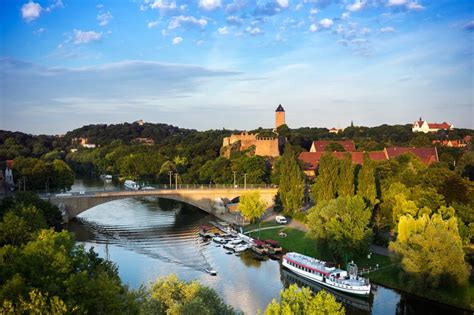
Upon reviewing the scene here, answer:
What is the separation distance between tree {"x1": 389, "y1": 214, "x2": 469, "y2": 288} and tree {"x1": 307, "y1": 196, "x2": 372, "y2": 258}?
4522 mm

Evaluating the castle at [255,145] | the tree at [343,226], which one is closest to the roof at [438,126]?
the castle at [255,145]

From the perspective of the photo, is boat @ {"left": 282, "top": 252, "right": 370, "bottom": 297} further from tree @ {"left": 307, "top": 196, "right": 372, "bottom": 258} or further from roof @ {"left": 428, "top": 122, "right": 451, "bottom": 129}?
roof @ {"left": 428, "top": 122, "right": 451, "bottom": 129}

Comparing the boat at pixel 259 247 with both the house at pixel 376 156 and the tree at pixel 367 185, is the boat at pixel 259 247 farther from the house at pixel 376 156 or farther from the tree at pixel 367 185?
the house at pixel 376 156

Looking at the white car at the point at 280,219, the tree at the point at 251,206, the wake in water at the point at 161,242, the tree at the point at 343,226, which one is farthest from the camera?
the tree at the point at 251,206

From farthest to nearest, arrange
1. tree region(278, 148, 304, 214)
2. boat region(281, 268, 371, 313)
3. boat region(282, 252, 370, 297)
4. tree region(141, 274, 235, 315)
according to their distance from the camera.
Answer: tree region(278, 148, 304, 214) → boat region(282, 252, 370, 297) → boat region(281, 268, 371, 313) → tree region(141, 274, 235, 315)

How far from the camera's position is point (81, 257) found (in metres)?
25.0

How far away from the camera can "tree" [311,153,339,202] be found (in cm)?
5100

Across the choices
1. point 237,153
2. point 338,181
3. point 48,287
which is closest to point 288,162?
point 338,181

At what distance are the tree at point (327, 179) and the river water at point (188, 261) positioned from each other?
10214 millimetres

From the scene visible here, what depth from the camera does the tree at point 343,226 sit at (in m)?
39.8

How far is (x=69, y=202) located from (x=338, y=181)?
3199 cm

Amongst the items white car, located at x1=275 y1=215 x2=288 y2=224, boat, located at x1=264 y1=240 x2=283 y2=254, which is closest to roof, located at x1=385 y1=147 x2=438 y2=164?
white car, located at x1=275 y1=215 x2=288 y2=224

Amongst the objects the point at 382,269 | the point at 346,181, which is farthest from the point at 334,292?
the point at 346,181

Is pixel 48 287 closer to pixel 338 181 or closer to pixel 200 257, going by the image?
pixel 200 257
